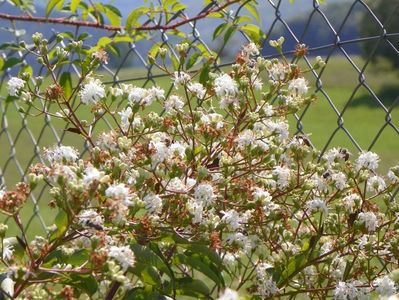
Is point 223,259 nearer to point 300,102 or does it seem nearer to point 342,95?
point 300,102

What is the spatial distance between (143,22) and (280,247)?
811 mm

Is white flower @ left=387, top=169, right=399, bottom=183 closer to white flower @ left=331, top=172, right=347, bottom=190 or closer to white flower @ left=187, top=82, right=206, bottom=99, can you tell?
white flower @ left=331, top=172, right=347, bottom=190

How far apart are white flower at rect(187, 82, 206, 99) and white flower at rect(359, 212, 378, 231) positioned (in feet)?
1.11

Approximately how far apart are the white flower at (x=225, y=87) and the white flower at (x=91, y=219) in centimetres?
32

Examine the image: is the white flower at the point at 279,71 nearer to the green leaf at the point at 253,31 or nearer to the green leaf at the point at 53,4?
the green leaf at the point at 253,31

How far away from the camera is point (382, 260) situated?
4.26ft

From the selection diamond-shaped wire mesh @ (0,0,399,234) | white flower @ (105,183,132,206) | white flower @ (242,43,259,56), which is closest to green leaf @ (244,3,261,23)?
diamond-shaped wire mesh @ (0,0,399,234)

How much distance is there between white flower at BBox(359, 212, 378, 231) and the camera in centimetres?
119

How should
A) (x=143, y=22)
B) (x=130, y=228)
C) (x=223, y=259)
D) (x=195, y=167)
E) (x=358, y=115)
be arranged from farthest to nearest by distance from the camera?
(x=358, y=115) < (x=143, y=22) < (x=223, y=259) < (x=195, y=167) < (x=130, y=228)

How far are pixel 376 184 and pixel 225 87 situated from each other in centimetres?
29

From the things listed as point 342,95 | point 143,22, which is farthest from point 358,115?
point 143,22

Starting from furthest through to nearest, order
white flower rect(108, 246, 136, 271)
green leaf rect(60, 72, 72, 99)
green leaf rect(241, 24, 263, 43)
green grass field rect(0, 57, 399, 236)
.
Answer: green grass field rect(0, 57, 399, 236), green leaf rect(241, 24, 263, 43), green leaf rect(60, 72, 72, 99), white flower rect(108, 246, 136, 271)

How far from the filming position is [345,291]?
120 centimetres

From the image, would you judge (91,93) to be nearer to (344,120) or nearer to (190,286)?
(190,286)
